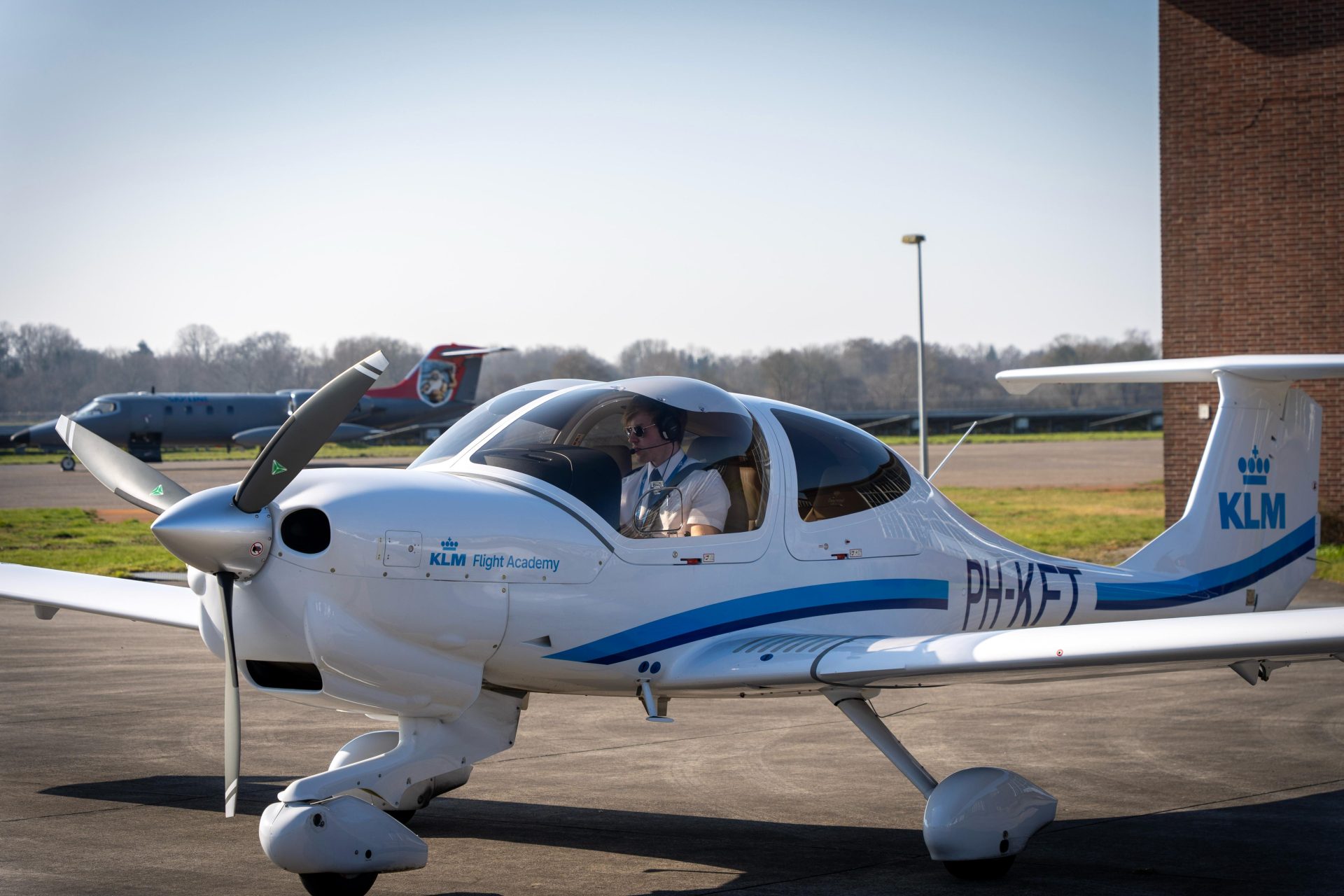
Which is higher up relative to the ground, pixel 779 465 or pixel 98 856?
pixel 779 465

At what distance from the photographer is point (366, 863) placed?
18.1 feet

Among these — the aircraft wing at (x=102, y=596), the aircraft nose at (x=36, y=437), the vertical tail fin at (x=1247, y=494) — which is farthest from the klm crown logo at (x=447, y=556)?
the aircraft nose at (x=36, y=437)

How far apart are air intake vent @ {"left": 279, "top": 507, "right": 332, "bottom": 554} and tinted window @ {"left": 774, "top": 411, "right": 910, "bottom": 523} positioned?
242 cm

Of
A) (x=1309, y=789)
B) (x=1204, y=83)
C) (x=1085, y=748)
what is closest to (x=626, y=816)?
(x=1085, y=748)

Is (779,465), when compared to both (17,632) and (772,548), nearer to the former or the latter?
(772,548)

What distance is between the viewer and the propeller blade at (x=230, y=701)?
546 centimetres

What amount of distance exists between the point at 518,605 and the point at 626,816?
191 cm

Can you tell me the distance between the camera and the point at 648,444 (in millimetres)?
6465

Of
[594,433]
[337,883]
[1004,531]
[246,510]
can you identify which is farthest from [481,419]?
[1004,531]

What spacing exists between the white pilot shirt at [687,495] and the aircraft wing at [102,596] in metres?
2.93

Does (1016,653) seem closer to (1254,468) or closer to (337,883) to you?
A: (337,883)

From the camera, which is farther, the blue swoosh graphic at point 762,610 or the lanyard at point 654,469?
the lanyard at point 654,469

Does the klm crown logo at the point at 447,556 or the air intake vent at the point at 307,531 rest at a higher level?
the air intake vent at the point at 307,531

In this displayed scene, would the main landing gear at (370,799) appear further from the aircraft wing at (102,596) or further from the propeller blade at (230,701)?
the aircraft wing at (102,596)
